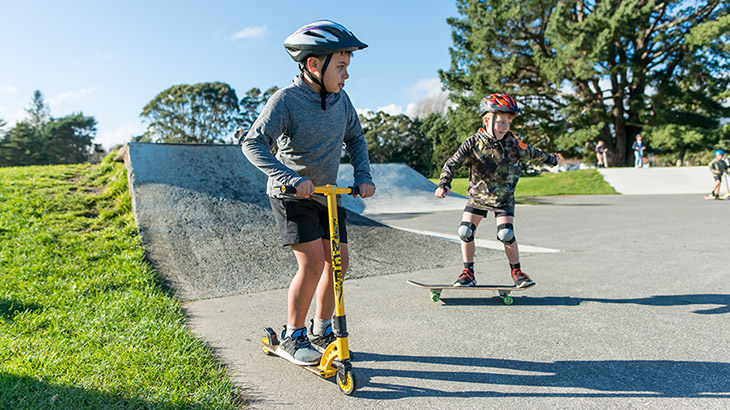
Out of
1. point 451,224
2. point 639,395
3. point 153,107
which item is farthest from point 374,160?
point 639,395

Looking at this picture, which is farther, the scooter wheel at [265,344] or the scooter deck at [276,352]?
the scooter wheel at [265,344]

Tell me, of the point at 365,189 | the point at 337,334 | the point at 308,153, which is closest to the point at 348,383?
the point at 337,334

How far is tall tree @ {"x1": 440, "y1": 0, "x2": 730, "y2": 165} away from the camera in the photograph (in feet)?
84.7

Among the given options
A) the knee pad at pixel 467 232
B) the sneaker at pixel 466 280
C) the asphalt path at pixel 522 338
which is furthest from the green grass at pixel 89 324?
the knee pad at pixel 467 232

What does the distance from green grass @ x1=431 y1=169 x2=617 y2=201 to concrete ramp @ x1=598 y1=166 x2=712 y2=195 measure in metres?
0.59

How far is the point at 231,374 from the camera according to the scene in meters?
2.61

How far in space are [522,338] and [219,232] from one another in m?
4.14

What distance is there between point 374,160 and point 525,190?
30.1 meters

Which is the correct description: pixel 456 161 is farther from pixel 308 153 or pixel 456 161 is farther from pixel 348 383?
pixel 348 383

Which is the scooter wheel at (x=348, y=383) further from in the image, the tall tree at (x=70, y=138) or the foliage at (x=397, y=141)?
the tall tree at (x=70, y=138)

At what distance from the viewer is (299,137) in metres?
2.73

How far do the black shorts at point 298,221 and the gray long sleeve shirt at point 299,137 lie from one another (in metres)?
→ 0.11

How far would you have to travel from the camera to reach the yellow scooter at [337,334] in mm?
2369

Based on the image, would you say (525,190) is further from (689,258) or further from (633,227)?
(689,258)
